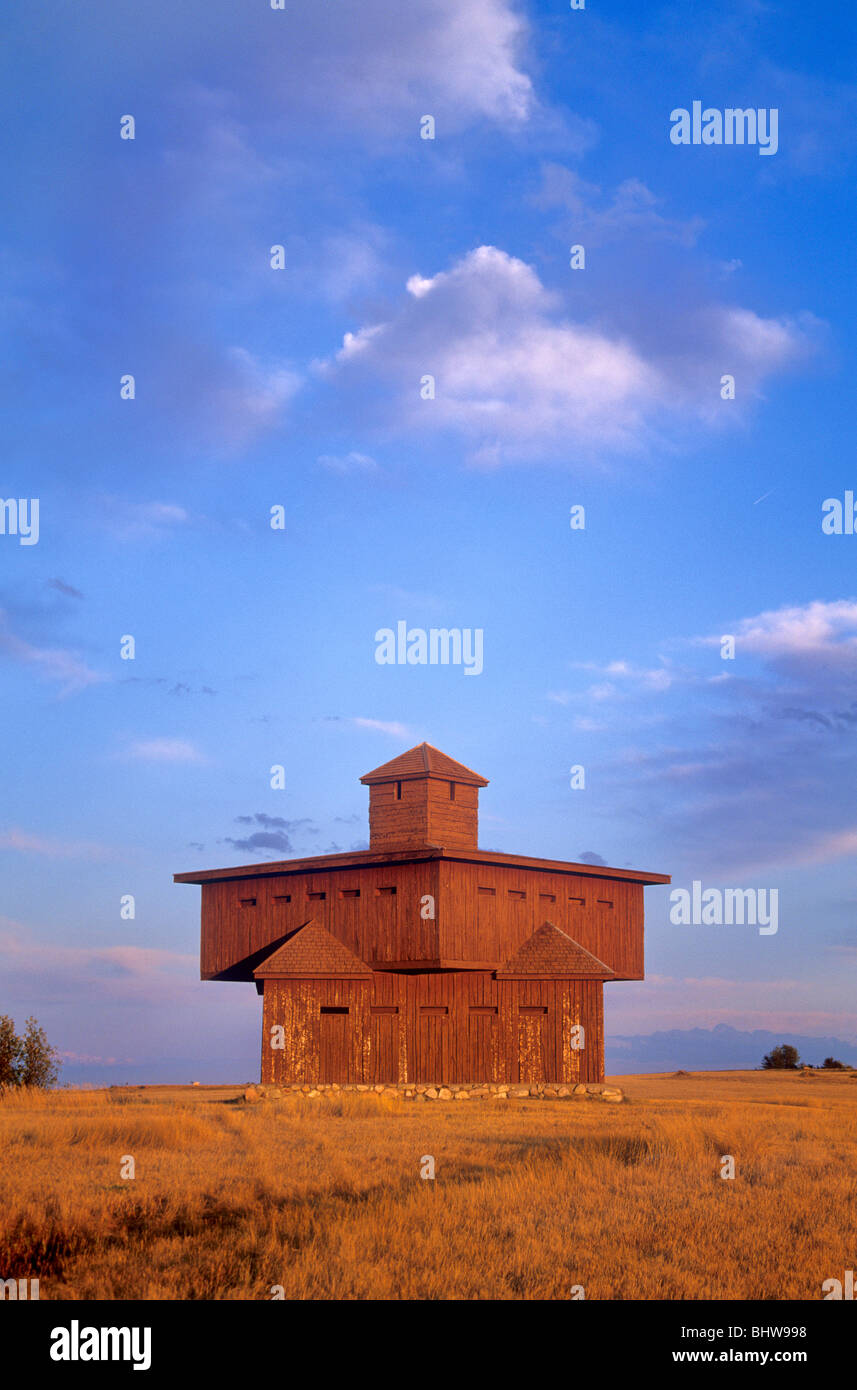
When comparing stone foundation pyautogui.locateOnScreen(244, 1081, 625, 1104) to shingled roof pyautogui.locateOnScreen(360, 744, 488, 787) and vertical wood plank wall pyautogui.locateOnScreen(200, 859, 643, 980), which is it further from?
shingled roof pyautogui.locateOnScreen(360, 744, 488, 787)

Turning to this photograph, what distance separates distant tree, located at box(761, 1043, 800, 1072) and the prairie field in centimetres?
4717

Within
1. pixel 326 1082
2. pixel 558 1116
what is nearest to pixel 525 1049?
pixel 326 1082

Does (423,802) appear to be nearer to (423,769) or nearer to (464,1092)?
(423,769)

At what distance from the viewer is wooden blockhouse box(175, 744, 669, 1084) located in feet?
124

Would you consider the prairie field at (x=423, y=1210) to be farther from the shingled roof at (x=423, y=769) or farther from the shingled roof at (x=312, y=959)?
the shingled roof at (x=423, y=769)

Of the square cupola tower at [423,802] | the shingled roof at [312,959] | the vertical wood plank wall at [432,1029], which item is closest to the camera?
the vertical wood plank wall at [432,1029]

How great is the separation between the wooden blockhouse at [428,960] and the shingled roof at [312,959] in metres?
0.04

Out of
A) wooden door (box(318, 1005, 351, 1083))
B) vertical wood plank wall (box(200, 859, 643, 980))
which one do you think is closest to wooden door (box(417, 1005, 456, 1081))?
A: vertical wood plank wall (box(200, 859, 643, 980))

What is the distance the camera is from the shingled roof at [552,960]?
3828 cm

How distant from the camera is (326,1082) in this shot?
38.4 m

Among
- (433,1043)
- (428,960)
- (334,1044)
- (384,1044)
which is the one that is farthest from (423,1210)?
(334,1044)

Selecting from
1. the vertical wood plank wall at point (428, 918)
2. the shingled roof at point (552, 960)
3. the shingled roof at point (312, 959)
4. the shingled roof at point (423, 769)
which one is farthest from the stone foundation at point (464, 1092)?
the shingled roof at point (423, 769)
